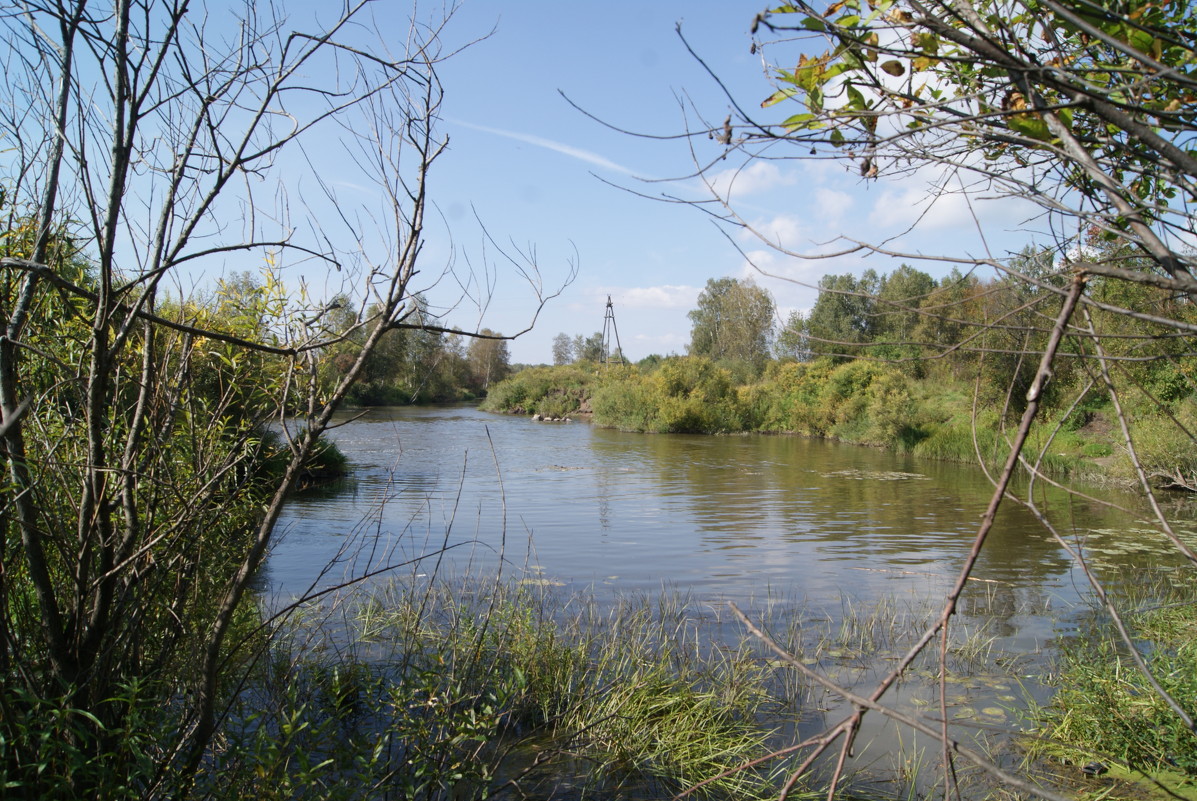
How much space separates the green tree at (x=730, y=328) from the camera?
46.8 meters

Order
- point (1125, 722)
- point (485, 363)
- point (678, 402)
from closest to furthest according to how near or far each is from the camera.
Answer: point (1125, 722), point (678, 402), point (485, 363)

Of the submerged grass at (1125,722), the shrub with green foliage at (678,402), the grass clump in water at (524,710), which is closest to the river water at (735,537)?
Answer: the submerged grass at (1125,722)

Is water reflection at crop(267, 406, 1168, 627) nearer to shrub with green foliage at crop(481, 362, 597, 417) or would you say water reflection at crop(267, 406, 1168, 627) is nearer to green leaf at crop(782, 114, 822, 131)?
green leaf at crop(782, 114, 822, 131)

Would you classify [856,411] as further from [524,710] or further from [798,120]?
[798,120]

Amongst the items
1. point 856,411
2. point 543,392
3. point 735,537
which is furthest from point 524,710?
point 543,392

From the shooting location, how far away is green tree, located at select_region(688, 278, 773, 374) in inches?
1841

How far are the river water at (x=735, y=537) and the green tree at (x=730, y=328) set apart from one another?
80.2ft

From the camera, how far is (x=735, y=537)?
12.0m

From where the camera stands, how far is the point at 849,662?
609 cm

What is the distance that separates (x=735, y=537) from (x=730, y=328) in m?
40.0

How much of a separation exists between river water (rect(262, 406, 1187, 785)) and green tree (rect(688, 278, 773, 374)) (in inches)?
962

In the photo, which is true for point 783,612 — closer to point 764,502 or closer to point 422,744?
point 422,744

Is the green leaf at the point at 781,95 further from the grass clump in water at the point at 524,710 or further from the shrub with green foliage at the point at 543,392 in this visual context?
the shrub with green foliage at the point at 543,392

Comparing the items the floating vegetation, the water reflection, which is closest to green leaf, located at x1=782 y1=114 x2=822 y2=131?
the water reflection
